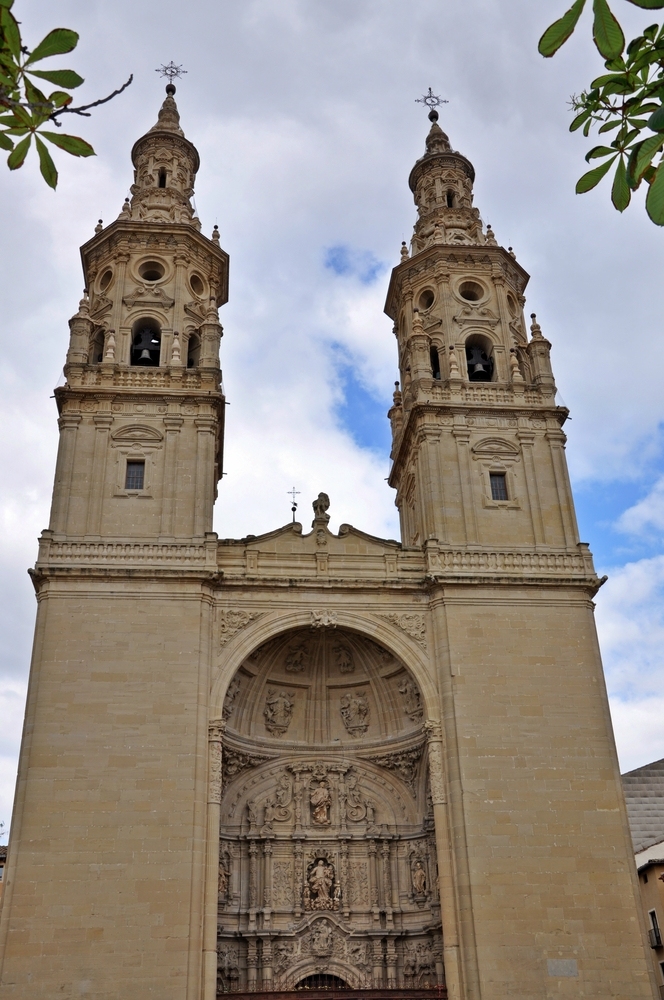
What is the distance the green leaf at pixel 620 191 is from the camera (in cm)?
468

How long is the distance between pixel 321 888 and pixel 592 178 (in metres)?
20.8

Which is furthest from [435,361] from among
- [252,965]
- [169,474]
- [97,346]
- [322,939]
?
[252,965]

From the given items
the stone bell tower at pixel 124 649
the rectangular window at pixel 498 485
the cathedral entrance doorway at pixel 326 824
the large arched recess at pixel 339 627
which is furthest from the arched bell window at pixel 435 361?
the cathedral entrance doorway at pixel 326 824

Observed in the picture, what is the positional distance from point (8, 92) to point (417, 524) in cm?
2264

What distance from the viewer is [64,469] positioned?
24.1 metres

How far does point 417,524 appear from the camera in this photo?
26.7 meters

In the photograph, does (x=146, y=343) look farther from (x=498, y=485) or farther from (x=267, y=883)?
(x=267, y=883)

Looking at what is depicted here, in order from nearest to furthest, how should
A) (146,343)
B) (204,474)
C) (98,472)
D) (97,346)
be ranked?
1. (98,472)
2. (204,474)
3. (97,346)
4. (146,343)

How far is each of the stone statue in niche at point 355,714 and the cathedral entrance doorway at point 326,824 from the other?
1.4 inches

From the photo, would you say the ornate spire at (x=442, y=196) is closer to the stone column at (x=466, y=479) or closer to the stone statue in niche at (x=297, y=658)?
the stone column at (x=466, y=479)

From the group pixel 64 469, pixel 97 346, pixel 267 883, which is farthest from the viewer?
pixel 97 346

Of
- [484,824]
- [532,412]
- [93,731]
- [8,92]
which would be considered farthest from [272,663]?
[8,92]

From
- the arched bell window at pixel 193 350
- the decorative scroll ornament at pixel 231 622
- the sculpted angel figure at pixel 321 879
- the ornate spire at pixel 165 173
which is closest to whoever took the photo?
the sculpted angel figure at pixel 321 879

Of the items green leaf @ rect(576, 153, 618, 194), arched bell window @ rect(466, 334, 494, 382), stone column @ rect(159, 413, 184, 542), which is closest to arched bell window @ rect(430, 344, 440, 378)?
arched bell window @ rect(466, 334, 494, 382)
